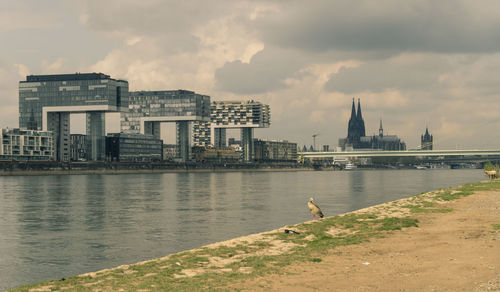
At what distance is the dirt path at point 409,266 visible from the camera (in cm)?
1653

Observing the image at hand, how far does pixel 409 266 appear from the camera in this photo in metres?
19.1

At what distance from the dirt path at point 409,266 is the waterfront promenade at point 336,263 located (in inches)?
1.2

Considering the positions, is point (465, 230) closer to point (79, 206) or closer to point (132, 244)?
point (132, 244)

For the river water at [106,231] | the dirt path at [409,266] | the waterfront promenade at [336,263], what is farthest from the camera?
the river water at [106,231]

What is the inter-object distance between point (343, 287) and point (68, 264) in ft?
50.6

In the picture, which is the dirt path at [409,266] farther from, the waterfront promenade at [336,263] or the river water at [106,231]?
the river water at [106,231]

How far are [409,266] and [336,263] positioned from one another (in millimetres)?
2548

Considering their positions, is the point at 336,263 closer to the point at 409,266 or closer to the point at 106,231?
the point at 409,266

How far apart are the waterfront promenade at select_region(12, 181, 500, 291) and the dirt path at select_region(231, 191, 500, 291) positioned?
3cm

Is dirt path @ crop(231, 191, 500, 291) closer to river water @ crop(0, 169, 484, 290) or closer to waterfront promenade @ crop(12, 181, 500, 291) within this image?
waterfront promenade @ crop(12, 181, 500, 291)

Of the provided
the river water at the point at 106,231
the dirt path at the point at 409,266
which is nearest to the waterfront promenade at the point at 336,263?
the dirt path at the point at 409,266

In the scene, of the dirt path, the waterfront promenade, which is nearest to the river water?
the waterfront promenade

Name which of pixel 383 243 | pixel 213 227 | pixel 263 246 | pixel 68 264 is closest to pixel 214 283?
pixel 263 246

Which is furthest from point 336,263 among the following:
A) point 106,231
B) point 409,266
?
point 106,231
